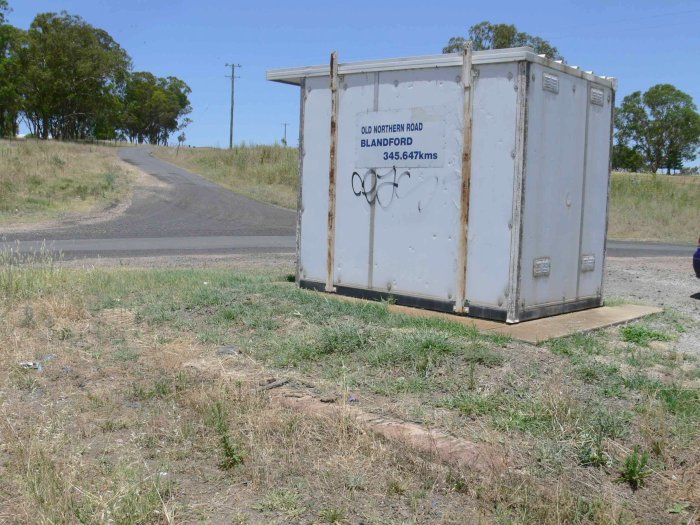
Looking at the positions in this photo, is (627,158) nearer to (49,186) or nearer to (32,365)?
(49,186)

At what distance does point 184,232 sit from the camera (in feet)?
69.9

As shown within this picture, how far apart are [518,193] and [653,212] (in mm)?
27971

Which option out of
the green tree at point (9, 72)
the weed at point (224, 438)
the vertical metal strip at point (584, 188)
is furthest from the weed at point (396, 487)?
the green tree at point (9, 72)

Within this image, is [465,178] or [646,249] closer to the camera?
[465,178]

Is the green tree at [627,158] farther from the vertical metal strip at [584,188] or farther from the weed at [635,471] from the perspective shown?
the weed at [635,471]

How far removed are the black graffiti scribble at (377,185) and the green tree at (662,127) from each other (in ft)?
278

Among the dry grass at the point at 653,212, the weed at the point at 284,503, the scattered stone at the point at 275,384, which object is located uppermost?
the dry grass at the point at 653,212

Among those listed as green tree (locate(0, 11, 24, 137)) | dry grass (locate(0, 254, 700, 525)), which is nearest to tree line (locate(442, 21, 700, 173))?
green tree (locate(0, 11, 24, 137))

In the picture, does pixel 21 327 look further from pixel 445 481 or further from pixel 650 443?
pixel 650 443

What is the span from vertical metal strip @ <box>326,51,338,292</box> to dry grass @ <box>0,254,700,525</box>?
1.21 metres

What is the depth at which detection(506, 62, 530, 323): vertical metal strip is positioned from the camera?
23.5 ft

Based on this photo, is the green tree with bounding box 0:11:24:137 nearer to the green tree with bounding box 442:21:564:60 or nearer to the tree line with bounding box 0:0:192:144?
the tree line with bounding box 0:0:192:144

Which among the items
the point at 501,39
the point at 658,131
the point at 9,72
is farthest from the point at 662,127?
the point at 9,72

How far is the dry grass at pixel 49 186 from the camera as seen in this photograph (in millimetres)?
24734
